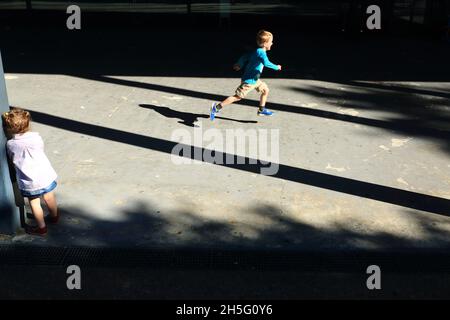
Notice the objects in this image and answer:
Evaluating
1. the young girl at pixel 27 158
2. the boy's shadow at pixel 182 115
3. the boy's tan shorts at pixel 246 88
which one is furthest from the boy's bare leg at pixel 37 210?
the boy's tan shorts at pixel 246 88

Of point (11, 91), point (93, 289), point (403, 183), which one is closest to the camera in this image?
point (93, 289)

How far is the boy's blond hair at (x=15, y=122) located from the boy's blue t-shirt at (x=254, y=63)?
3497 mm

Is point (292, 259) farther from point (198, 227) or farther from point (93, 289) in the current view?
point (93, 289)

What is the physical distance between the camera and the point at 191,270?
397 centimetres

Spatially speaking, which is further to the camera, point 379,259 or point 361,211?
point 361,211

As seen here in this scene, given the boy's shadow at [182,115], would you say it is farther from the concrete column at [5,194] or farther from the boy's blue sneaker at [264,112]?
the concrete column at [5,194]

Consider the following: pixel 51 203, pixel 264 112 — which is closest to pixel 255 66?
pixel 264 112

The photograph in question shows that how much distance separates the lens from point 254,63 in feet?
23.1

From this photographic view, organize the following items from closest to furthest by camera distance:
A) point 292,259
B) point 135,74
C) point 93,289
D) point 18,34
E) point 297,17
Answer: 1. point 93,289
2. point 292,259
3. point 135,74
4. point 18,34
5. point 297,17

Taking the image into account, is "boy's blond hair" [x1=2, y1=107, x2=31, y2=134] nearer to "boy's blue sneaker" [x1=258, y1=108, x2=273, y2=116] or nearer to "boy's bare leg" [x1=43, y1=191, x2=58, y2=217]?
"boy's bare leg" [x1=43, y1=191, x2=58, y2=217]

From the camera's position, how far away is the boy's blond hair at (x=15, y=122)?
403cm
